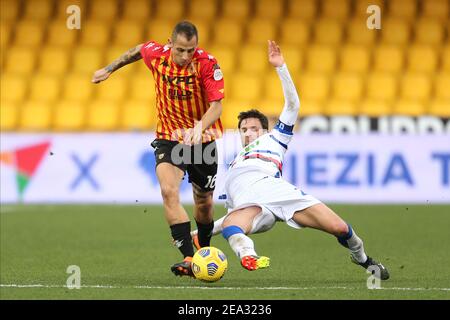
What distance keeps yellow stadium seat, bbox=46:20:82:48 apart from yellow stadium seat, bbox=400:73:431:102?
542 centimetres

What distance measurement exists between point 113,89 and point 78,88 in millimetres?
569

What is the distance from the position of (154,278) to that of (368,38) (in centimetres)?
1154

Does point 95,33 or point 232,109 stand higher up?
point 95,33

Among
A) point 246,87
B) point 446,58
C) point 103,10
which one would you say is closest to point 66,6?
point 103,10

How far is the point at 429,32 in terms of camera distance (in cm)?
1917

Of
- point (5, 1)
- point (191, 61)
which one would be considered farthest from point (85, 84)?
point (191, 61)

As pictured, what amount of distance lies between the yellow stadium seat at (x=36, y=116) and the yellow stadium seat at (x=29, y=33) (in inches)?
64.5

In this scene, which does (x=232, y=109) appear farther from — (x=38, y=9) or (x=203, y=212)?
(x=203, y=212)

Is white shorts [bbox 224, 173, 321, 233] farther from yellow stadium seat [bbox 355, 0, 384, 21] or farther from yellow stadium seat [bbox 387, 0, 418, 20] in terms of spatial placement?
yellow stadium seat [bbox 387, 0, 418, 20]

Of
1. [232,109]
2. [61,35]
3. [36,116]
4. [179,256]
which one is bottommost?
[179,256]

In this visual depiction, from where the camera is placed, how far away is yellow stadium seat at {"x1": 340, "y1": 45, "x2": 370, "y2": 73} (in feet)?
61.2
